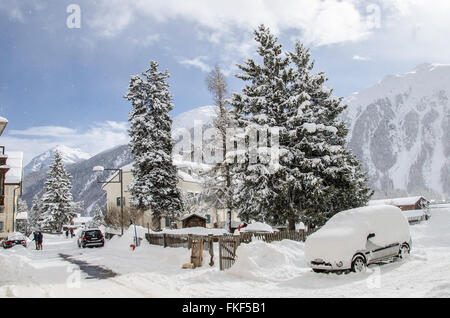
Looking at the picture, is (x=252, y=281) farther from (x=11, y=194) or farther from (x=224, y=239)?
(x=11, y=194)

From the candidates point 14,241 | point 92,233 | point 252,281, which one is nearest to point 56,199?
point 14,241

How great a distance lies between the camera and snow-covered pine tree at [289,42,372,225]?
22.6 meters

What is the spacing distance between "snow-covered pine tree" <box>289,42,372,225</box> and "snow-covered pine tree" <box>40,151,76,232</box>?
52.8 metres

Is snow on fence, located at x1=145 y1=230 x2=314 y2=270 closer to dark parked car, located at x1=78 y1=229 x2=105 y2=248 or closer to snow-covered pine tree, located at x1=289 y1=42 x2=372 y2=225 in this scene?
snow-covered pine tree, located at x1=289 y1=42 x2=372 y2=225

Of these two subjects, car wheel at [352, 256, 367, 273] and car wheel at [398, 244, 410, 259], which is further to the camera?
car wheel at [398, 244, 410, 259]

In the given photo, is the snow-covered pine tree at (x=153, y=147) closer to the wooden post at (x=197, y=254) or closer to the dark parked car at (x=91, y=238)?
the dark parked car at (x=91, y=238)

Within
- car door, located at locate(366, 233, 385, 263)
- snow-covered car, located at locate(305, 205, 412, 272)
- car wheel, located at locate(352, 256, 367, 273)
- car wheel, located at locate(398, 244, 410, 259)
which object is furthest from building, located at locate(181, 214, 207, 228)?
car wheel, located at locate(352, 256, 367, 273)

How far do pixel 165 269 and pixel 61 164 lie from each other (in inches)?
2299

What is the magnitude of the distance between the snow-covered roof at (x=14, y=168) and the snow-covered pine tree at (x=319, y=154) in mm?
36081

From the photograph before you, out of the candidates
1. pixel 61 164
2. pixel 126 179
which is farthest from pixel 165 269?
pixel 61 164

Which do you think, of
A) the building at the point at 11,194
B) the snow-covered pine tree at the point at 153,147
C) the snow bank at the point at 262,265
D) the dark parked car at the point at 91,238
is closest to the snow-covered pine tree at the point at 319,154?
the snow bank at the point at 262,265

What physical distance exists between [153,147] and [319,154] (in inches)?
692

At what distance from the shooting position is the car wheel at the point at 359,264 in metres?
11.2

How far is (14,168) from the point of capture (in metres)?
47.3
